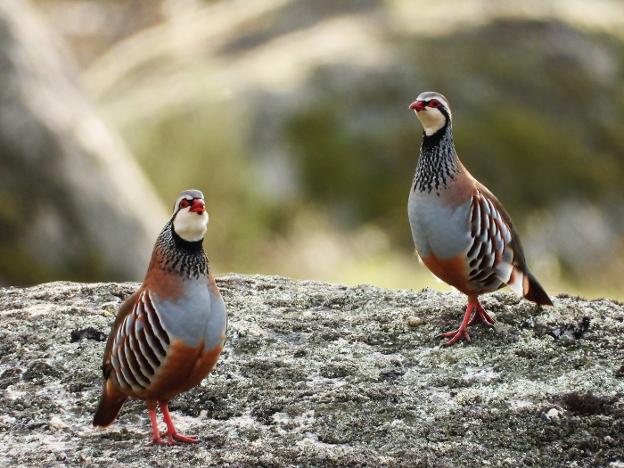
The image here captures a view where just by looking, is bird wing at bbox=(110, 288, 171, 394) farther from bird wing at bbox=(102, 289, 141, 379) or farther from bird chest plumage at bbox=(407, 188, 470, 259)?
bird chest plumage at bbox=(407, 188, 470, 259)

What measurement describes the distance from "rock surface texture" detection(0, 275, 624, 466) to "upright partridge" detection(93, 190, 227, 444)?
0.29m

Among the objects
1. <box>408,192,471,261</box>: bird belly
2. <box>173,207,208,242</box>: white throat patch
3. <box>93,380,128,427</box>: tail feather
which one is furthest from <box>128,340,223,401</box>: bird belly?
<box>408,192,471,261</box>: bird belly

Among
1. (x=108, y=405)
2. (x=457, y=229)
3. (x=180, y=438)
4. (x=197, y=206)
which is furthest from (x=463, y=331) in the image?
(x=108, y=405)

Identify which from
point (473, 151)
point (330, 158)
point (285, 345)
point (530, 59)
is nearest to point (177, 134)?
point (330, 158)

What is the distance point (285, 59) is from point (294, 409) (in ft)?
44.6

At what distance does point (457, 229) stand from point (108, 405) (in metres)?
2.24

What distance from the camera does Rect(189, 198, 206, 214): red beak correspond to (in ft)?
17.4

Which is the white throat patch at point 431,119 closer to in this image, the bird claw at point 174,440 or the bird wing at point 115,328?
the bird wing at point 115,328

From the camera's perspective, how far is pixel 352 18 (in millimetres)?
20562

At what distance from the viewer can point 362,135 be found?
16922 mm

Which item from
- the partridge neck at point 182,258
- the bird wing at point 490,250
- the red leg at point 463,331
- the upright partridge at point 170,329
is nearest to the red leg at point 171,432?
the upright partridge at point 170,329

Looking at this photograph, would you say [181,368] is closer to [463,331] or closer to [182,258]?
[182,258]

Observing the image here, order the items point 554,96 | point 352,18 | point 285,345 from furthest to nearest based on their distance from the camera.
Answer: point 352,18
point 554,96
point 285,345

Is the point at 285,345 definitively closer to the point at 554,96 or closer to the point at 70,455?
the point at 70,455
